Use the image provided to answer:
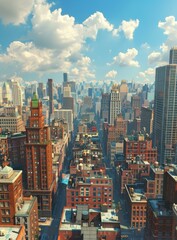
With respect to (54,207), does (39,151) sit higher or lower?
higher

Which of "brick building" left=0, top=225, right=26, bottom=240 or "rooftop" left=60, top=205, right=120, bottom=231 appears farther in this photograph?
"rooftop" left=60, top=205, right=120, bottom=231

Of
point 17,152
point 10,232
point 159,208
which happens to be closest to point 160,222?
point 159,208

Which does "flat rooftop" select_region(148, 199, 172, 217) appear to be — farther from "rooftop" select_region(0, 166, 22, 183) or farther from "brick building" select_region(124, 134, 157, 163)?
"brick building" select_region(124, 134, 157, 163)

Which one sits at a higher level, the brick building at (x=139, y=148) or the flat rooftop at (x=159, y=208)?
the brick building at (x=139, y=148)

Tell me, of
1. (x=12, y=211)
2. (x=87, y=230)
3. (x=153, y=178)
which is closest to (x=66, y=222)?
(x=87, y=230)

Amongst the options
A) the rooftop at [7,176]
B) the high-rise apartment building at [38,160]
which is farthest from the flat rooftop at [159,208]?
the high-rise apartment building at [38,160]

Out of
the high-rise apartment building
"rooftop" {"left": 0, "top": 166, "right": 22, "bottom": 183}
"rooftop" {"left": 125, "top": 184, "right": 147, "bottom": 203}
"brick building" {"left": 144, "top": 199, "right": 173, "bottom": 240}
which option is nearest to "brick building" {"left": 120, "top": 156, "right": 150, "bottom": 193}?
"rooftop" {"left": 125, "top": 184, "right": 147, "bottom": 203}

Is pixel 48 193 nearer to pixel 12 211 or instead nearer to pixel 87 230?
pixel 12 211

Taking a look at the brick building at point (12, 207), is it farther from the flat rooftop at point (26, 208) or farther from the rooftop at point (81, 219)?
the rooftop at point (81, 219)

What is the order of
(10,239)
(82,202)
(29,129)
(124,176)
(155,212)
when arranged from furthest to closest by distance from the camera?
(124,176)
(29,129)
(82,202)
(155,212)
(10,239)
